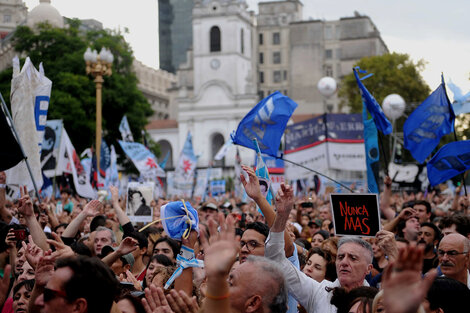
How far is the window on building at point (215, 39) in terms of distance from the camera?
8444 centimetres

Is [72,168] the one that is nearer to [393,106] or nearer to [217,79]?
[393,106]

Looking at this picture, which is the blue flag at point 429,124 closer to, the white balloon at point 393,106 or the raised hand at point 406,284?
the raised hand at point 406,284

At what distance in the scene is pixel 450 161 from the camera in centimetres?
1058

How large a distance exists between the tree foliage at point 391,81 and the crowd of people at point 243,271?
176ft

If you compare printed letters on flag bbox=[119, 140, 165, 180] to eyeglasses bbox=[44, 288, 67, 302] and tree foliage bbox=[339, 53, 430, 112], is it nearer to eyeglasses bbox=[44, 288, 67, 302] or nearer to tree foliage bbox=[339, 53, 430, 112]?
eyeglasses bbox=[44, 288, 67, 302]

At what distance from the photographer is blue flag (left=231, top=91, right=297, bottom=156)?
10516 millimetres

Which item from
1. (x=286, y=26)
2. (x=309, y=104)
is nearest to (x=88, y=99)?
(x=309, y=104)

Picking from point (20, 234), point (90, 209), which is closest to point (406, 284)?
point (90, 209)

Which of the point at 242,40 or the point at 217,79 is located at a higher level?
the point at 242,40

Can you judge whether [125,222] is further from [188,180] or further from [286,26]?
[286,26]

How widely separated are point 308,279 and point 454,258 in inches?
53.2

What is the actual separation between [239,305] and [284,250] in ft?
4.79

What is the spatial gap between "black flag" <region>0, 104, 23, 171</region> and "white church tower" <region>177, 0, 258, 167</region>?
68.1m

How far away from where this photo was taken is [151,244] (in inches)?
344
